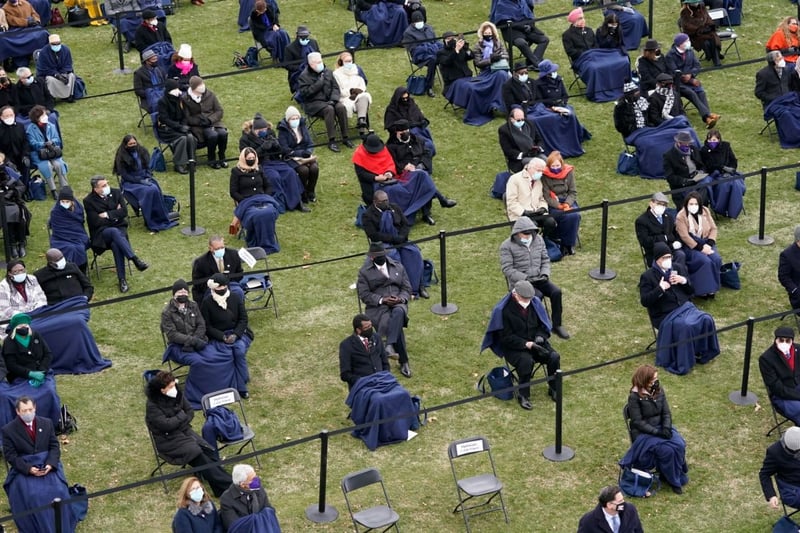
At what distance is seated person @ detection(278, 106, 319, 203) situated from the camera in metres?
24.8

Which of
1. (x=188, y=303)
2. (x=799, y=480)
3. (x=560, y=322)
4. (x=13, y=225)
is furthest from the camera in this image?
(x=13, y=225)

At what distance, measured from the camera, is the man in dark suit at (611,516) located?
17.0 meters

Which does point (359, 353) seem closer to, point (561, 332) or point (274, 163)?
point (561, 332)

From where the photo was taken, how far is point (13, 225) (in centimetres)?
2327

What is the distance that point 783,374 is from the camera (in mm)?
19609

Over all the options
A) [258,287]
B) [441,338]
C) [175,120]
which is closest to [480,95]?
[175,120]

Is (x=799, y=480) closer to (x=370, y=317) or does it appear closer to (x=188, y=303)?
(x=370, y=317)

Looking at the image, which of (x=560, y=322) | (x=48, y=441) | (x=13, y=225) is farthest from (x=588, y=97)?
(x=48, y=441)

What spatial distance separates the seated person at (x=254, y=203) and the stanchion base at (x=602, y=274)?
4.25 metres

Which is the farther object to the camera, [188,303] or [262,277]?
[262,277]

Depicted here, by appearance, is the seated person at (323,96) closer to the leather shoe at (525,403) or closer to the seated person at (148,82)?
the seated person at (148,82)

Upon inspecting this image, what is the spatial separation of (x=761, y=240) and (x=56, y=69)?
11.2m

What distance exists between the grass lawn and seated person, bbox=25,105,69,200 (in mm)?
544

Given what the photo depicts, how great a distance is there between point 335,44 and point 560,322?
9484mm
